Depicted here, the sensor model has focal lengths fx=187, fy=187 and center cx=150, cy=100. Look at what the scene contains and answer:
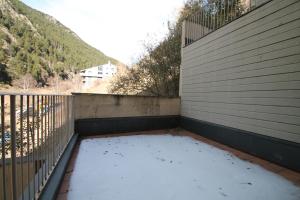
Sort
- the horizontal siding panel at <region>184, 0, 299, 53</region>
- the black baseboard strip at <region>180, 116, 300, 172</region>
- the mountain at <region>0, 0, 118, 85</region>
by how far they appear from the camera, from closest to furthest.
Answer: the black baseboard strip at <region>180, 116, 300, 172</region>, the horizontal siding panel at <region>184, 0, 299, 53</region>, the mountain at <region>0, 0, 118, 85</region>

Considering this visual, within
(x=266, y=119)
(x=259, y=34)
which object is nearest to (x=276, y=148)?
(x=266, y=119)

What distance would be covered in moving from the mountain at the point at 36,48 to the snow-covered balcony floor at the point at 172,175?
24.7 meters

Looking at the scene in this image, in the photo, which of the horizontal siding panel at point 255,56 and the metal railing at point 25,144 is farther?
the horizontal siding panel at point 255,56

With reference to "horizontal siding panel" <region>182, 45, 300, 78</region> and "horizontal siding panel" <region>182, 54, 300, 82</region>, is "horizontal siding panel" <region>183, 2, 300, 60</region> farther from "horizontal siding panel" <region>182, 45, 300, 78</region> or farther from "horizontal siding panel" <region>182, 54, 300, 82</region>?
"horizontal siding panel" <region>182, 54, 300, 82</region>

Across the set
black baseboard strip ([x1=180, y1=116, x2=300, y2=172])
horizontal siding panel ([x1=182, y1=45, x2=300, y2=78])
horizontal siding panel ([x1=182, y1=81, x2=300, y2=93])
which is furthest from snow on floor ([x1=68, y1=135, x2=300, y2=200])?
horizontal siding panel ([x1=182, y1=45, x2=300, y2=78])

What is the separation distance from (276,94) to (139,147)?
2.49 metres

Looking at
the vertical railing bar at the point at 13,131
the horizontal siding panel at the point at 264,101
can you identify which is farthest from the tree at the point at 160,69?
the vertical railing bar at the point at 13,131

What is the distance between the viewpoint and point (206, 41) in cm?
460

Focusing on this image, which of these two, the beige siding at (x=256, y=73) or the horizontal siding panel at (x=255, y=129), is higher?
the beige siding at (x=256, y=73)

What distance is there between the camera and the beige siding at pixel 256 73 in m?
2.66

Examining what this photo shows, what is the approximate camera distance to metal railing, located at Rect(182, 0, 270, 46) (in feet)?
14.3

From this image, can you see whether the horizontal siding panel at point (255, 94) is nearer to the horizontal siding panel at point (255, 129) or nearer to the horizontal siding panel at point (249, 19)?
the horizontal siding panel at point (255, 129)

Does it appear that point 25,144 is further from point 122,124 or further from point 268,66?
point 122,124

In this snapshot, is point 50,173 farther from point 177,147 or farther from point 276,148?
point 276,148
